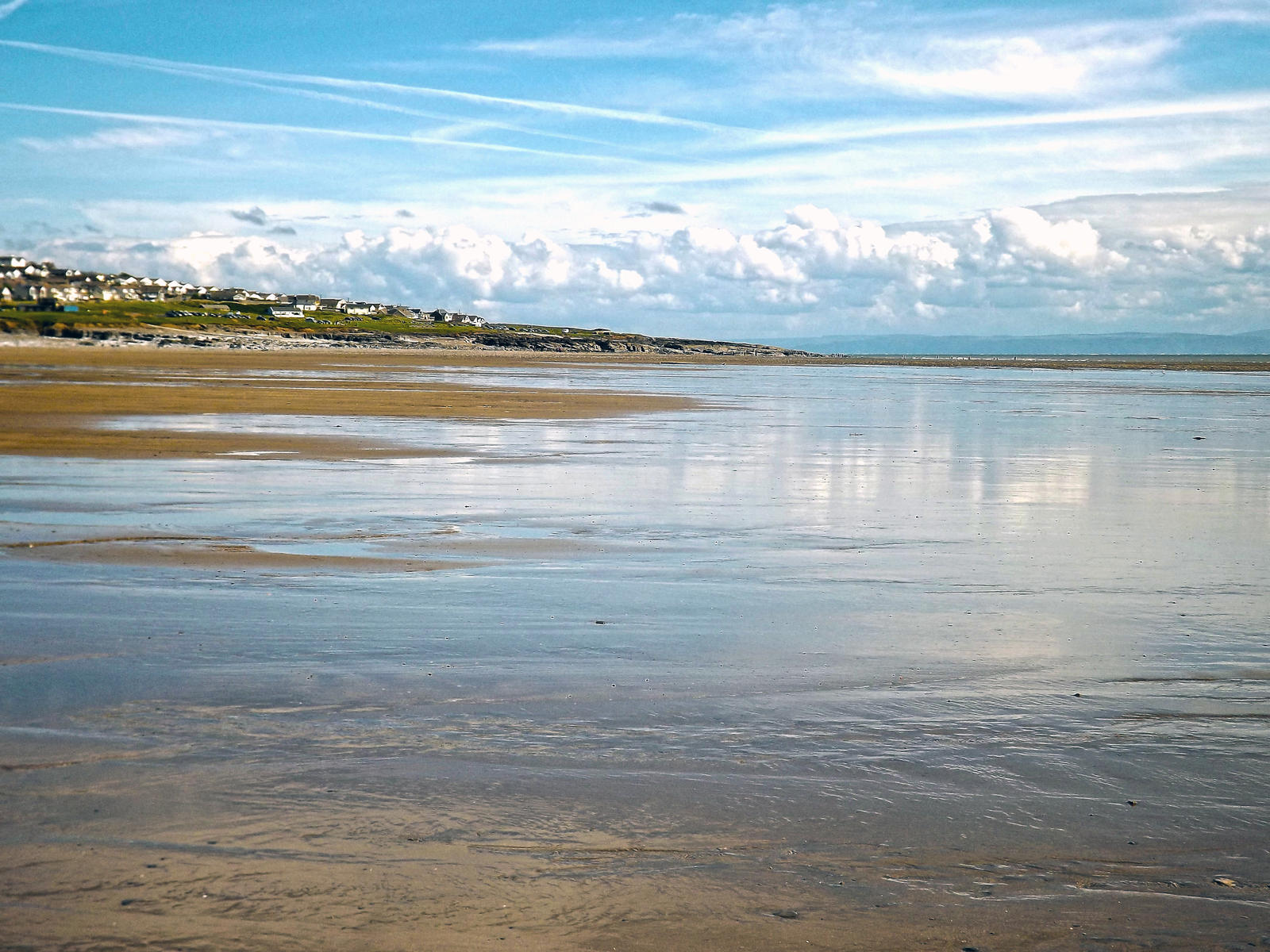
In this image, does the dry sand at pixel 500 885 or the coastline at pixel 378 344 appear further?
the coastline at pixel 378 344

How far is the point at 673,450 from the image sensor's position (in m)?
25.4

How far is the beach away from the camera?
484 centimetres

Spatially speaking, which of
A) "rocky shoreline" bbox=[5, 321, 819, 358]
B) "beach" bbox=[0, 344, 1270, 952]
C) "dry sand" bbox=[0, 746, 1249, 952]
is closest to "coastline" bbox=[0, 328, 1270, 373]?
"rocky shoreline" bbox=[5, 321, 819, 358]

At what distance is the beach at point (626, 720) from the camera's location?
4.84 meters

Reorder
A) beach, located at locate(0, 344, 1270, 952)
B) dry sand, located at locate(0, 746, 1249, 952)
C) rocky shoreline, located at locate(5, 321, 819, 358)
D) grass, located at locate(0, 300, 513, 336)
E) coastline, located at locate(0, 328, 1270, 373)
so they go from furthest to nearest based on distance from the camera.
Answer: grass, located at locate(0, 300, 513, 336) → rocky shoreline, located at locate(5, 321, 819, 358) → coastline, located at locate(0, 328, 1270, 373) → beach, located at locate(0, 344, 1270, 952) → dry sand, located at locate(0, 746, 1249, 952)

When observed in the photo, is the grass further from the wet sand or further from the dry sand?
the dry sand

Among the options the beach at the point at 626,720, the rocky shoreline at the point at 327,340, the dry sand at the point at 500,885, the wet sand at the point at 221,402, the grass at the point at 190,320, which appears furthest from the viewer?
the grass at the point at 190,320

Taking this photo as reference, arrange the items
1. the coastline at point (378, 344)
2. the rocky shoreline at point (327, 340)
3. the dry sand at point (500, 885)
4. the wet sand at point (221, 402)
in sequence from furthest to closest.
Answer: the rocky shoreline at point (327, 340) < the coastline at point (378, 344) < the wet sand at point (221, 402) < the dry sand at point (500, 885)

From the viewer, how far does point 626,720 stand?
7086 mm

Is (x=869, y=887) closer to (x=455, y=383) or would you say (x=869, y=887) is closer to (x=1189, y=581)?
(x=1189, y=581)

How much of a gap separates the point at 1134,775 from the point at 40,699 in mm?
6662

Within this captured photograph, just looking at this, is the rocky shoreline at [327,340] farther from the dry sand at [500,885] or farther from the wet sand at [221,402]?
the dry sand at [500,885]

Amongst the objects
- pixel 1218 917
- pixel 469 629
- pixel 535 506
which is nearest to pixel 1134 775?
pixel 1218 917

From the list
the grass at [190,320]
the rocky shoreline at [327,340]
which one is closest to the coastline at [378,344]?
the rocky shoreline at [327,340]
